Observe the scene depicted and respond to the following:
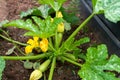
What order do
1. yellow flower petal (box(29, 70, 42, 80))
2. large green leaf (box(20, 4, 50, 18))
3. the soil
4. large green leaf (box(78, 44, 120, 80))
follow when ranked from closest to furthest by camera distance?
1. large green leaf (box(78, 44, 120, 80))
2. yellow flower petal (box(29, 70, 42, 80))
3. the soil
4. large green leaf (box(20, 4, 50, 18))

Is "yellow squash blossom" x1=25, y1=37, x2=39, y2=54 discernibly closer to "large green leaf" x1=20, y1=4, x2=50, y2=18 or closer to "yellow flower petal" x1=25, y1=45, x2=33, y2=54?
"yellow flower petal" x1=25, y1=45, x2=33, y2=54

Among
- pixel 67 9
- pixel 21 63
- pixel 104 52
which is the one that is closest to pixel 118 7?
pixel 104 52

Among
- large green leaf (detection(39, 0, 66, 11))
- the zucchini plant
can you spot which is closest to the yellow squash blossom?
the zucchini plant

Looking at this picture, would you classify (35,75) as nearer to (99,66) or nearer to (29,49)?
(29,49)

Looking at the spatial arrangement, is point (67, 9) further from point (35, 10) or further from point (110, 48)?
point (110, 48)

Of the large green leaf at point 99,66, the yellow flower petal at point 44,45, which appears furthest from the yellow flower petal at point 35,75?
the large green leaf at point 99,66

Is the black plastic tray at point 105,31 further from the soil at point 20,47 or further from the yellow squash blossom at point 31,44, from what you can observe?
the yellow squash blossom at point 31,44

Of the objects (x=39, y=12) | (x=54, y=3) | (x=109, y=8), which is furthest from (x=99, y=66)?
(x=39, y=12)

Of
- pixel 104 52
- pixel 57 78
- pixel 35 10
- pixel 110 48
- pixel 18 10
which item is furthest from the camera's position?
pixel 18 10

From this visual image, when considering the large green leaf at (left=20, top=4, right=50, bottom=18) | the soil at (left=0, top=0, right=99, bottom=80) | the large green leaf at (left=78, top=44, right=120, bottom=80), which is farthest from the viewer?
the large green leaf at (left=20, top=4, right=50, bottom=18)
